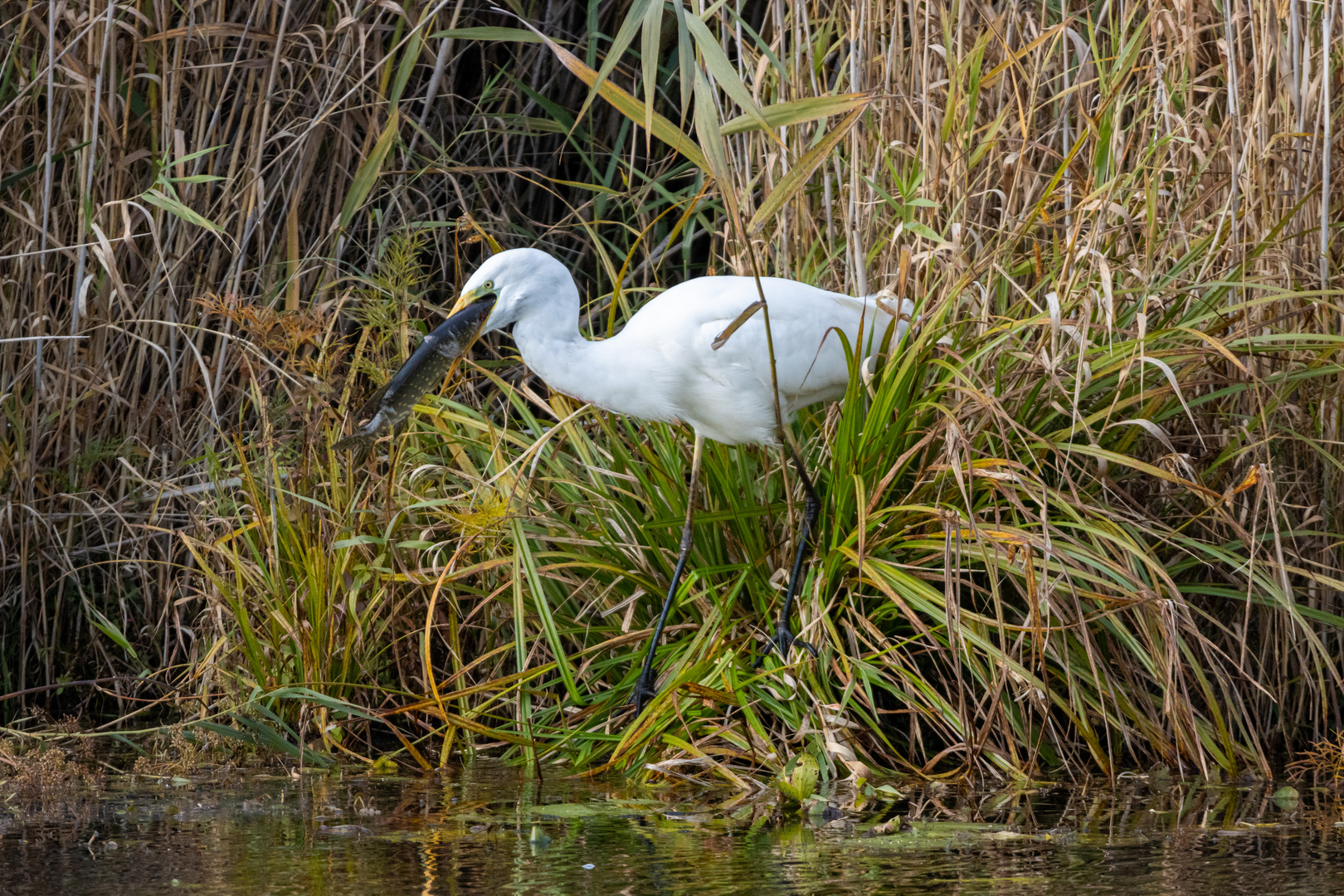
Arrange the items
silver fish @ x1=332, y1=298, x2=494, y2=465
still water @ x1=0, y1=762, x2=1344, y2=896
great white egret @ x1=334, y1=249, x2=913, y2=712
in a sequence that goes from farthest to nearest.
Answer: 1. great white egret @ x1=334, y1=249, x2=913, y2=712
2. silver fish @ x1=332, y1=298, x2=494, y2=465
3. still water @ x1=0, y1=762, x2=1344, y2=896

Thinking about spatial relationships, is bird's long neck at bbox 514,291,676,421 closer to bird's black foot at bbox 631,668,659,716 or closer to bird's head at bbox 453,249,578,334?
bird's head at bbox 453,249,578,334

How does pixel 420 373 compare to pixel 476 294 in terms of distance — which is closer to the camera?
pixel 420 373

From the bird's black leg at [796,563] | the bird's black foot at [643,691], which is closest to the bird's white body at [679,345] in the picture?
the bird's black leg at [796,563]

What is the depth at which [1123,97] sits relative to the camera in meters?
3.32

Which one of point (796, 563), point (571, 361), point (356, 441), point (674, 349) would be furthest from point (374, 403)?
point (796, 563)

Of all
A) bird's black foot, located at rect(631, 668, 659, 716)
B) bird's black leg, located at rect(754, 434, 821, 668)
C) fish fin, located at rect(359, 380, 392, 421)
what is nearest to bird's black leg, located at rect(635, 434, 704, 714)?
bird's black foot, located at rect(631, 668, 659, 716)

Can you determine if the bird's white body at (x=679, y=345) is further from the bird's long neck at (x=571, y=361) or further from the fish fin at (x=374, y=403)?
the fish fin at (x=374, y=403)

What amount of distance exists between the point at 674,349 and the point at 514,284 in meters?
0.38

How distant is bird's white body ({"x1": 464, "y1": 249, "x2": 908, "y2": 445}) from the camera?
10.3ft

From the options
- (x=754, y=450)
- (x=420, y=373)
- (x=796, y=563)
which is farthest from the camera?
(x=754, y=450)

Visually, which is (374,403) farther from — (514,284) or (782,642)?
(782,642)

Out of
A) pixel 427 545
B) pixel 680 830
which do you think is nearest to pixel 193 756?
pixel 427 545

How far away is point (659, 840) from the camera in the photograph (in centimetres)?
238

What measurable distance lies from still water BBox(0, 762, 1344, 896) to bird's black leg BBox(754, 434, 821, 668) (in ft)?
1.39
